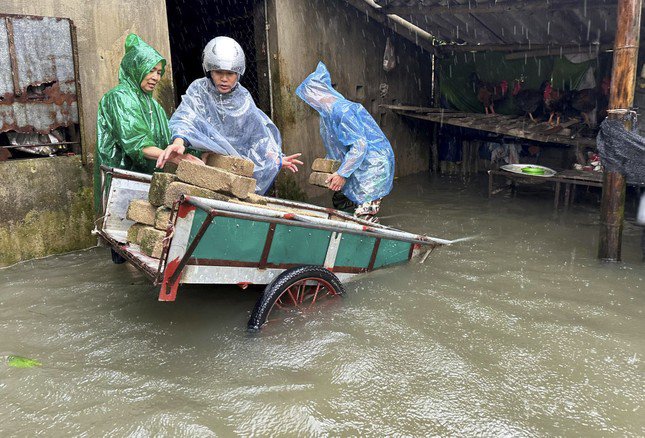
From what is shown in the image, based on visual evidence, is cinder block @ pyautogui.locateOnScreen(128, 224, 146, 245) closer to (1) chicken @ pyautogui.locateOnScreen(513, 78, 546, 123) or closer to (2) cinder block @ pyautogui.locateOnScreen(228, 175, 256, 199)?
(2) cinder block @ pyautogui.locateOnScreen(228, 175, 256, 199)

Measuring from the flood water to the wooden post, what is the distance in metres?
0.40

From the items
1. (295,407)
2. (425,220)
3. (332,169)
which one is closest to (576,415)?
(295,407)

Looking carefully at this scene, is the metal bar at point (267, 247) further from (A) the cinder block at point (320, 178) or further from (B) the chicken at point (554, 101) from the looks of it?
(B) the chicken at point (554, 101)

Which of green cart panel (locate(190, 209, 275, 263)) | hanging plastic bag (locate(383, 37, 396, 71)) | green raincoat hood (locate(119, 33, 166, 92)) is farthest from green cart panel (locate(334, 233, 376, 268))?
hanging plastic bag (locate(383, 37, 396, 71))

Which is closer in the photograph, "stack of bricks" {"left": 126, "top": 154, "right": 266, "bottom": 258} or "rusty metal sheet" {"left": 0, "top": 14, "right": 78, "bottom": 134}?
"stack of bricks" {"left": 126, "top": 154, "right": 266, "bottom": 258}

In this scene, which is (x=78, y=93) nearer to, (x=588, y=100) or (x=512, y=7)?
(x=512, y=7)

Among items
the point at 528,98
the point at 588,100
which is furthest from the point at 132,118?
the point at 588,100

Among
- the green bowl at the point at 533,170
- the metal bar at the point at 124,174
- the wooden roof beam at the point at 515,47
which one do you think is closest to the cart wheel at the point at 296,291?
the metal bar at the point at 124,174

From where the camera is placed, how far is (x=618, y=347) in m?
3.58

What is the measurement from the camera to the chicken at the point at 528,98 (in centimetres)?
1037

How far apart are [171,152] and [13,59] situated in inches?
93.9

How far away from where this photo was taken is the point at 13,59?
4773 mm

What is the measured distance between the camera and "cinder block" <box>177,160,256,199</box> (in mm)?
3195

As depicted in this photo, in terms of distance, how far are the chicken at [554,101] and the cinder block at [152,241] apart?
913 cm
